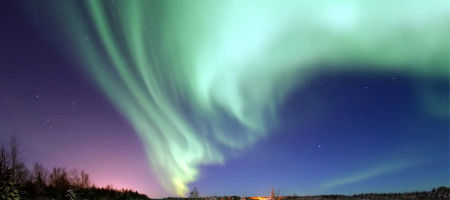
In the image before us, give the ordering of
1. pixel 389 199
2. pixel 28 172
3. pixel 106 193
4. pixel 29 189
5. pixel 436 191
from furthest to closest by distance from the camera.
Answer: pixel 28 172
pixel 106 193
pixel 29 189
pixel 389 199
pixel 436 191

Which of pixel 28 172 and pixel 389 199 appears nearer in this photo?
pixel 389 199

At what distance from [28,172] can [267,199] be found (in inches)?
2888

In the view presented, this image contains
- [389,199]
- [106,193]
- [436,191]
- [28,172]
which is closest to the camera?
[436,191]

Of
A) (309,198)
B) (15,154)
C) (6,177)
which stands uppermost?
(15,154)

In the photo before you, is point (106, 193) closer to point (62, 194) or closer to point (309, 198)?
point (62, 194)

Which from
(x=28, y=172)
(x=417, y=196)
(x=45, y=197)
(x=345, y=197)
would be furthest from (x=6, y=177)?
(x=28, y=172)

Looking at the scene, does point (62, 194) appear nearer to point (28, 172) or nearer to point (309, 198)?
point (309, 198)

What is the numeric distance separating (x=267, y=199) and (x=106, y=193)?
22118 millimetres

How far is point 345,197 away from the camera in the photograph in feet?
89.6

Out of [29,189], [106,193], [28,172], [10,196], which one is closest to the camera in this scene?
[10,196]

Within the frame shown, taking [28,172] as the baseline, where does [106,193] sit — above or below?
below

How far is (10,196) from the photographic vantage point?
17859 millimetres

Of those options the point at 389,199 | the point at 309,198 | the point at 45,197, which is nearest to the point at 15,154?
the point at 45,197

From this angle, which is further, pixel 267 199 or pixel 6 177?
pixel 267 199
